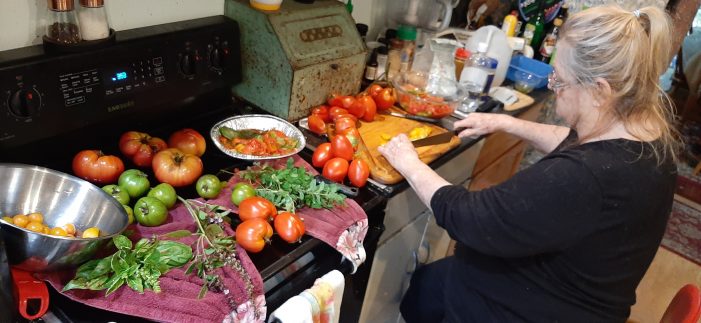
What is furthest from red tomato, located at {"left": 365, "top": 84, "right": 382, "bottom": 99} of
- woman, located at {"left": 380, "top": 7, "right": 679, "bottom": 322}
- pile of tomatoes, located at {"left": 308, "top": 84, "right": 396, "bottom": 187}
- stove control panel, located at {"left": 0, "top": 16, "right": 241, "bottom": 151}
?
woman, located at {"left": 380, "top": 7, "right": 679, "bottom": 322}

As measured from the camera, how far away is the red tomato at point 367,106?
1.67 m

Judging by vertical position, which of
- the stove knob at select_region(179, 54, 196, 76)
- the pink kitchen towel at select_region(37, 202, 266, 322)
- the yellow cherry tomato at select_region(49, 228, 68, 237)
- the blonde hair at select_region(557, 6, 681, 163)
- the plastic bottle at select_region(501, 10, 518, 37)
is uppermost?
the blonde hair at select_region(557, 6, 681, 163)

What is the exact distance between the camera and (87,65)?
114 cm

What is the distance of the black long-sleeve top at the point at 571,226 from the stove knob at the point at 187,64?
72cm

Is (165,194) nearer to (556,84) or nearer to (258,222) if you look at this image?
(258,222)

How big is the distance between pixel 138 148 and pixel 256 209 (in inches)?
14.9

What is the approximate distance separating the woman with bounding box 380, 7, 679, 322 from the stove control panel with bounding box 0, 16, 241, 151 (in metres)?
0.70

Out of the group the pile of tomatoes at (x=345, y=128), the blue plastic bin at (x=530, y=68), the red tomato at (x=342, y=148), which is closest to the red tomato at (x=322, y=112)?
the pile of tomatoes at (x=345, y=128)

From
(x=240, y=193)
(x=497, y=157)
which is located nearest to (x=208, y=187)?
(x=240, y=193)

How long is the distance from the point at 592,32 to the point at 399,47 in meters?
1.03

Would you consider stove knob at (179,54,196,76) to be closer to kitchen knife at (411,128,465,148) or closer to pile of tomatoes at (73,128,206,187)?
pile of tomatoes at (73,128,206,187)

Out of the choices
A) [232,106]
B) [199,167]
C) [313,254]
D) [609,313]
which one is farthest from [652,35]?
[232,106]

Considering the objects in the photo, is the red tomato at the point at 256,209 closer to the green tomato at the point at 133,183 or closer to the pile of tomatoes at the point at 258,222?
the pile of tomatoes at the point at 258,222

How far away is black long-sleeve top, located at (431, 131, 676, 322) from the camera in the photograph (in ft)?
3.37
